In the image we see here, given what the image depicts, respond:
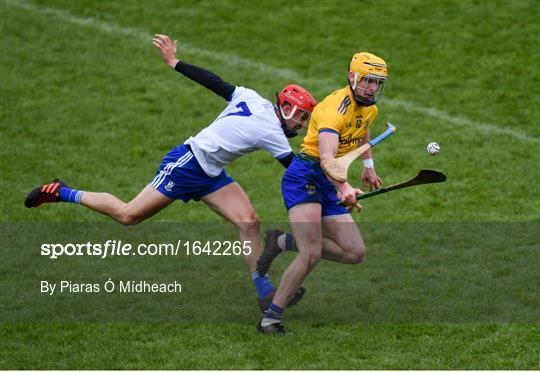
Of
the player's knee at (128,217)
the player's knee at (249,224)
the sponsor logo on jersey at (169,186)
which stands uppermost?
the sponsor logo on jersey at (169,186)

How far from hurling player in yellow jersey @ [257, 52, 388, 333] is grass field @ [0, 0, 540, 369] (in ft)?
1.68

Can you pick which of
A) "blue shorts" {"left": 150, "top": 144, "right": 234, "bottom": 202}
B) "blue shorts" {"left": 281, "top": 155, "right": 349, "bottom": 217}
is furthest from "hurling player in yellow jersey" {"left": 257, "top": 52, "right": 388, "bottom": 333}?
"blue shorts" {"left": 150, "top": 144, "right": 234, "bottom": 202}

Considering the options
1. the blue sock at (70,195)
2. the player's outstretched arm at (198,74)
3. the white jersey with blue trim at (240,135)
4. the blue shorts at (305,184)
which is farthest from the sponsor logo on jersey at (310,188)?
the blue sock at (70,195)

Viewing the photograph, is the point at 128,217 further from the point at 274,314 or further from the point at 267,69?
the point at 267,69

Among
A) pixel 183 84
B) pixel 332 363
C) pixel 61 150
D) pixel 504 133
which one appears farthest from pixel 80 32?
pixel 332 363

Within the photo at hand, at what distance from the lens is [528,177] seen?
45.7 feet

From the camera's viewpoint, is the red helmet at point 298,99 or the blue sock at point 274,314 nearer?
the blue sock at point 274,314

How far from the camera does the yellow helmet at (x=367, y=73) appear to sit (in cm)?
958

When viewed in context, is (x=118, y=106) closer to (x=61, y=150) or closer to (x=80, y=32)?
(x=61, y=150)

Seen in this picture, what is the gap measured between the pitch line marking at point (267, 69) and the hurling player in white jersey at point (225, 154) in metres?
5.39

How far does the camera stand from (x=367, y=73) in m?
9.57

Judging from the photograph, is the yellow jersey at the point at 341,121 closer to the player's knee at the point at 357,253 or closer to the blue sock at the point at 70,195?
the player's knee at the point at 357,253

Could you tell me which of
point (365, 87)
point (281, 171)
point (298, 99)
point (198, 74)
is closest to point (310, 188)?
point (298, 99)

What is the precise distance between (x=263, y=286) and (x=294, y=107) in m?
1.70
